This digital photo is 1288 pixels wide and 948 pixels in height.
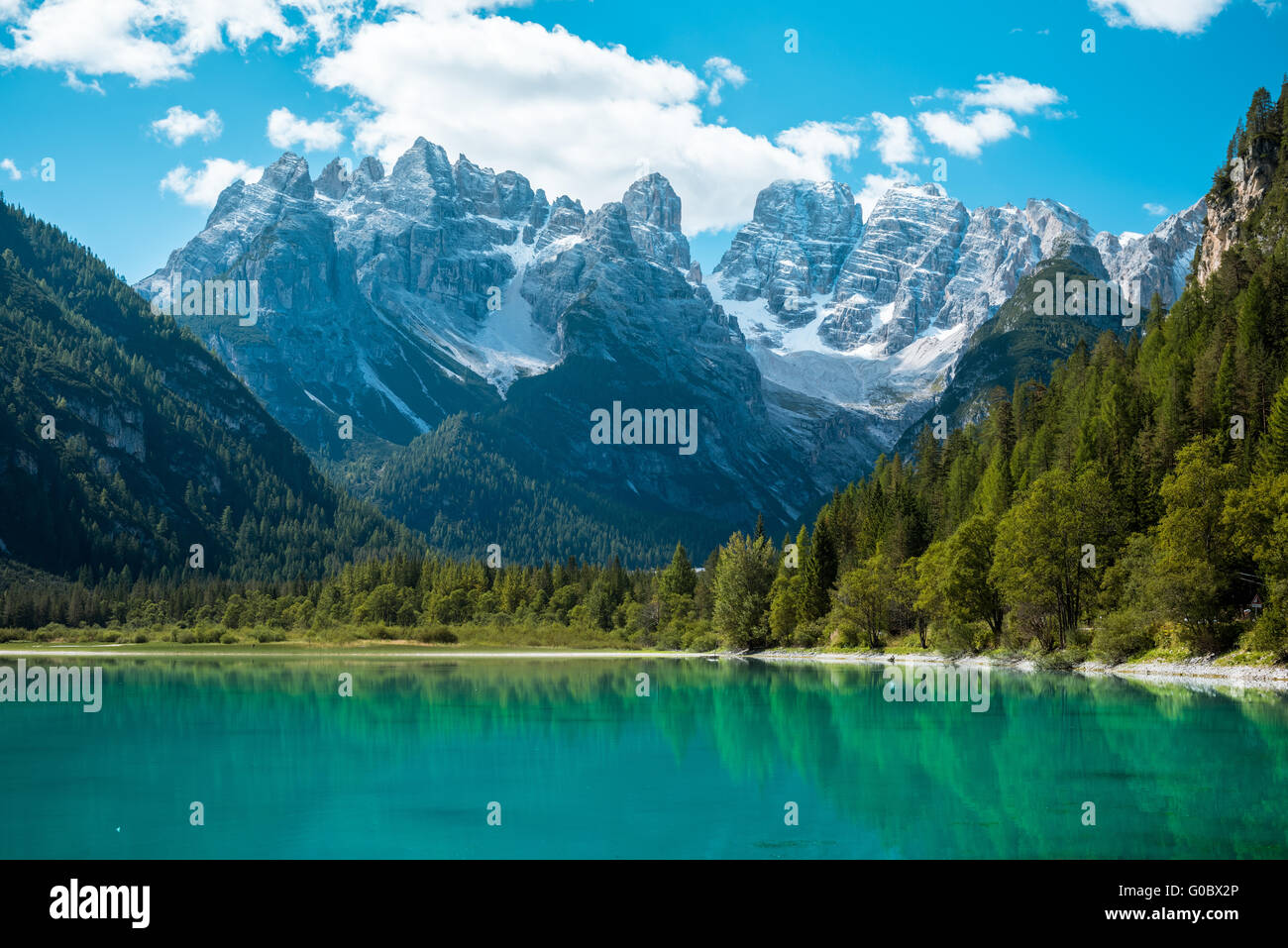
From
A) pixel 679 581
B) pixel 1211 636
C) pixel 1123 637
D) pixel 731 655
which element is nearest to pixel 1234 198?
pixel 731 655

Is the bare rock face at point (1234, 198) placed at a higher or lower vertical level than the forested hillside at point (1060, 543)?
higher

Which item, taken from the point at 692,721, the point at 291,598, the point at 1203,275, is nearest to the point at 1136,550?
the point at 692,721

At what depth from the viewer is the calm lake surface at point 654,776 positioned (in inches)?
904

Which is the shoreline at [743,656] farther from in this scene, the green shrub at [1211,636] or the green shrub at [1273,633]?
the green shrub at [1273,633]

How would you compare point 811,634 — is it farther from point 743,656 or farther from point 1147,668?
point 1147,668

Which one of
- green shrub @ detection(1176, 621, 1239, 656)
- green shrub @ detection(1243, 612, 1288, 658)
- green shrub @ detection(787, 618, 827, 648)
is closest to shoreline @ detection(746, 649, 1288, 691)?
green shrub @ detection(1176, 621, 1239, 656)

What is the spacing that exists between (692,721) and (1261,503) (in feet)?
110

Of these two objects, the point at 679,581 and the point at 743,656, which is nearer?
the point at 743,656

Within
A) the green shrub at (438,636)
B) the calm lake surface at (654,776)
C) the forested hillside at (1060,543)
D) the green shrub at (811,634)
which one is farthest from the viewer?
the green shrub at (438,636)

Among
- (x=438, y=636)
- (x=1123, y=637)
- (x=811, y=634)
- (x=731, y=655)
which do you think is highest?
(x=1123, y=637)

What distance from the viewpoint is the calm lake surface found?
904 inches

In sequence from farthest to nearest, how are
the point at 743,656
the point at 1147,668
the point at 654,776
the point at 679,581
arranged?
the point at 679,581, the point at 743,656, the point at 1147,668, the point at 654,776

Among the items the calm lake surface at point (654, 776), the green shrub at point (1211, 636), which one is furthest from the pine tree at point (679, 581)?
the calm lake surface at point (654, 776)

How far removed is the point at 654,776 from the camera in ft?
106
